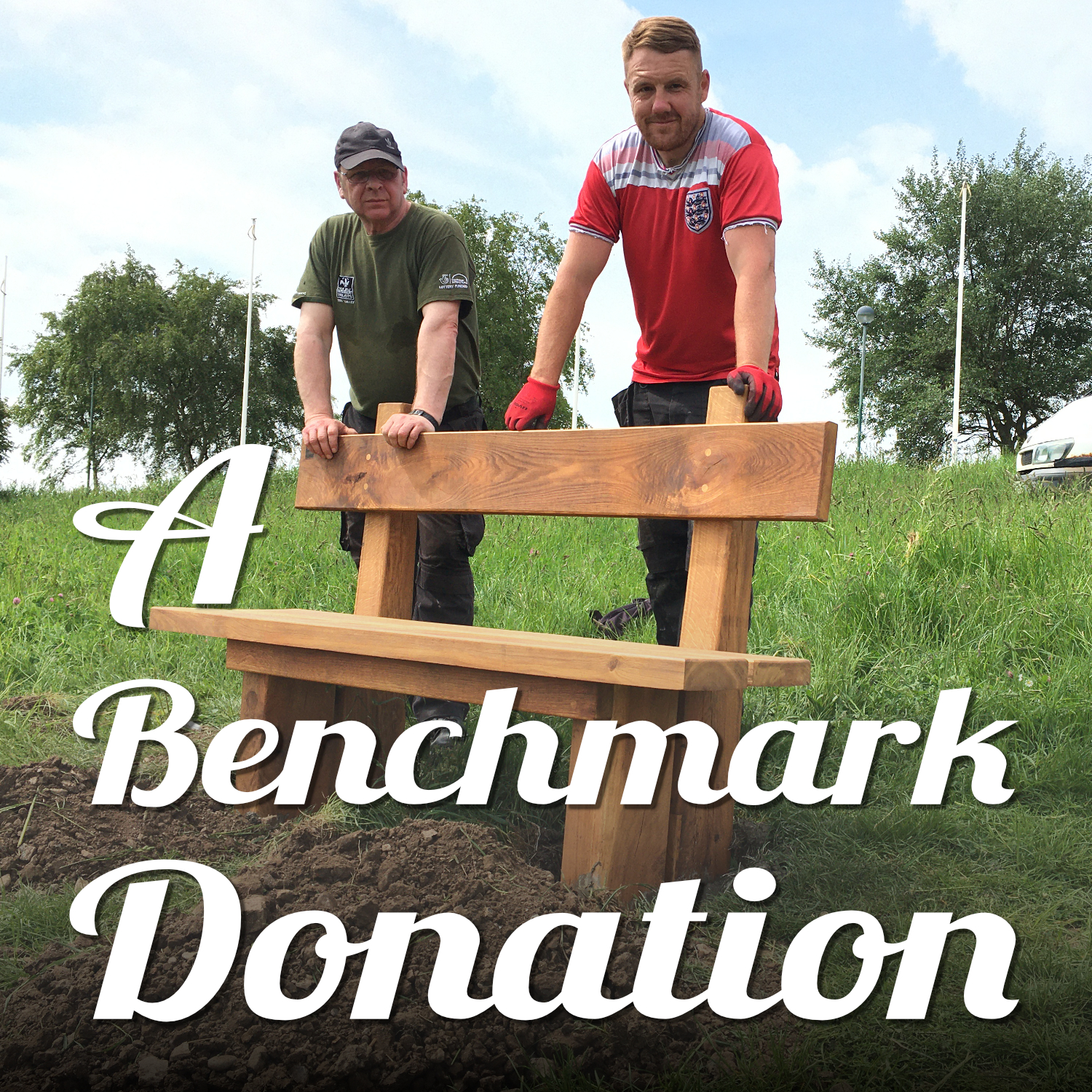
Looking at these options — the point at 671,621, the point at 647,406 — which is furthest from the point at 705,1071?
the point at 647,406

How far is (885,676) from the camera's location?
4.16m

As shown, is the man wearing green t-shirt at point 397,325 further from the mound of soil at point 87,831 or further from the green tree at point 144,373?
the green tree at point 144,373

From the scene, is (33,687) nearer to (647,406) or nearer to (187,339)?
(647,406)

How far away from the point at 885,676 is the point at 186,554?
467cm

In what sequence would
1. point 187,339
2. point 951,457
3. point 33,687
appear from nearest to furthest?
point 33,687 → point 951,457 → point 187,339

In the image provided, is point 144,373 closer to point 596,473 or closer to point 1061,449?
point 1061,449

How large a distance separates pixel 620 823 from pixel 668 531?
3.76 ft

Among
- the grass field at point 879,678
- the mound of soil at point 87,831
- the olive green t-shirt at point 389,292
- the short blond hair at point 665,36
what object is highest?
the short blond hair at point 665,36

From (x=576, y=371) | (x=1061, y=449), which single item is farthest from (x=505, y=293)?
(x=1061, y=449)

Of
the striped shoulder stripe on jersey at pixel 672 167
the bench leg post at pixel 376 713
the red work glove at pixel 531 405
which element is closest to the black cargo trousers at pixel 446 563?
the bench leg post at pixel 376 713

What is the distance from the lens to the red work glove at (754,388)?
2.69m

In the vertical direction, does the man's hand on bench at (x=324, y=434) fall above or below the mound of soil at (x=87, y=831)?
above

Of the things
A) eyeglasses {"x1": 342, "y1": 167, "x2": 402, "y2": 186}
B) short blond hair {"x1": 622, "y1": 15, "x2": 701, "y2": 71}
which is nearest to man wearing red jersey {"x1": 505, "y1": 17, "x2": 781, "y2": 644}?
short blond hair {"x1": 622, "y1": 15, "x2": 701, "y2": 71}

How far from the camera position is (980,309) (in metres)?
31.2
